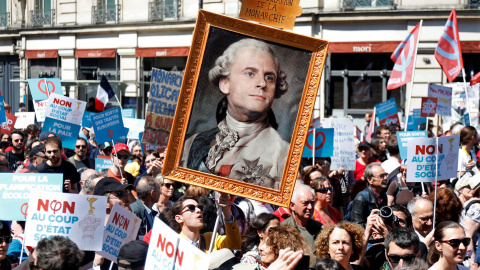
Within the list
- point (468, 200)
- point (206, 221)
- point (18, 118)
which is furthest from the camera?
point (18, 118)

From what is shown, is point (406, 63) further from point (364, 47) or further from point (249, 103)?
point (249, 103)

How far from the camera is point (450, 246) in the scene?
5320mm

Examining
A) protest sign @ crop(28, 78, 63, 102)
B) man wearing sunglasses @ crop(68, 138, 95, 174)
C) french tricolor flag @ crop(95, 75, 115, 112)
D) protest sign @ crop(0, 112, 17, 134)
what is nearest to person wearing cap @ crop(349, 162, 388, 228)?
man wearing sunglasses @ crop(68, 138, 95, 174)

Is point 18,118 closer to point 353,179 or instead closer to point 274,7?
point 353,179

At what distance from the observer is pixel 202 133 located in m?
5.83

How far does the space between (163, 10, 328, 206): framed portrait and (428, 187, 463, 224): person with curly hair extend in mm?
2278

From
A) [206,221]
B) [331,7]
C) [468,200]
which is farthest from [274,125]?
[331,7]

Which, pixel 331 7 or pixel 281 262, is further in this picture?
pixel 331 7

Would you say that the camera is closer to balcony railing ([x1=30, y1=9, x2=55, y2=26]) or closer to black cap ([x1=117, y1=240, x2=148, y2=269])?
black cap ([x1=117, y1=240, x2=148, y2=269])

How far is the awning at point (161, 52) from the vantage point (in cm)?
2758

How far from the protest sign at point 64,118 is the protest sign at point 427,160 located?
543 centimetres

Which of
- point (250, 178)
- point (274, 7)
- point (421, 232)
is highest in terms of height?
point (274, 7)

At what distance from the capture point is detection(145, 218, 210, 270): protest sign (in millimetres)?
4012

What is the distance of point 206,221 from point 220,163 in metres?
1.23
